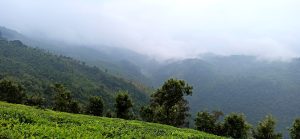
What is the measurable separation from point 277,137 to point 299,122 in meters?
7.85

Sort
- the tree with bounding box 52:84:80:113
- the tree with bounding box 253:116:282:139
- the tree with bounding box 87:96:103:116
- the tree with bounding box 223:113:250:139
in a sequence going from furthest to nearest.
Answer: the tree with bounding box 87:96:103:116, the tree with bounding box 52:84:80:113, the tree with bounding box 223:113:250:139, the tree with bounding box 253:116:282:139

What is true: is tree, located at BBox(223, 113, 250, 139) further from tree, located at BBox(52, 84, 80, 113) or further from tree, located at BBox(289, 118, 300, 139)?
tree, located at BBox(52, 84, 80, 113)

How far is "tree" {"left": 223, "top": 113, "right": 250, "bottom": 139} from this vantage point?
376 feet

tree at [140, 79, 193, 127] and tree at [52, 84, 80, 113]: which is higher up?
tree at [140, 79, 193, 127]

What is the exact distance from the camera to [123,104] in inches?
4798

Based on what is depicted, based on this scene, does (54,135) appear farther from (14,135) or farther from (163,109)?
(163,109)

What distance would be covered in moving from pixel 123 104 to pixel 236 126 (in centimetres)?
3340

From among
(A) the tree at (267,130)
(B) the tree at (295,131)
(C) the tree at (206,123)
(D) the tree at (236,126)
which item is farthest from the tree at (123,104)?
(B) the tree at (295,131)

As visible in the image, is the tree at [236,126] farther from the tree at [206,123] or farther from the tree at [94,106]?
Result: the tree at [94,106]

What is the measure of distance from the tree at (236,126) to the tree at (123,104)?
29269mm

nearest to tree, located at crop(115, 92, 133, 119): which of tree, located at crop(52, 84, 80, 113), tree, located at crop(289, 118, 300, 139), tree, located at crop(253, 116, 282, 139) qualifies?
tree, located at crop(52, 84, 80, 113)

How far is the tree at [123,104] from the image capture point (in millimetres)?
121881

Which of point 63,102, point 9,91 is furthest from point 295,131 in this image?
point 9,91

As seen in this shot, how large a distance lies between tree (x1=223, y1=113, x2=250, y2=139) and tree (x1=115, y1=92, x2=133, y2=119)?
2927cm
